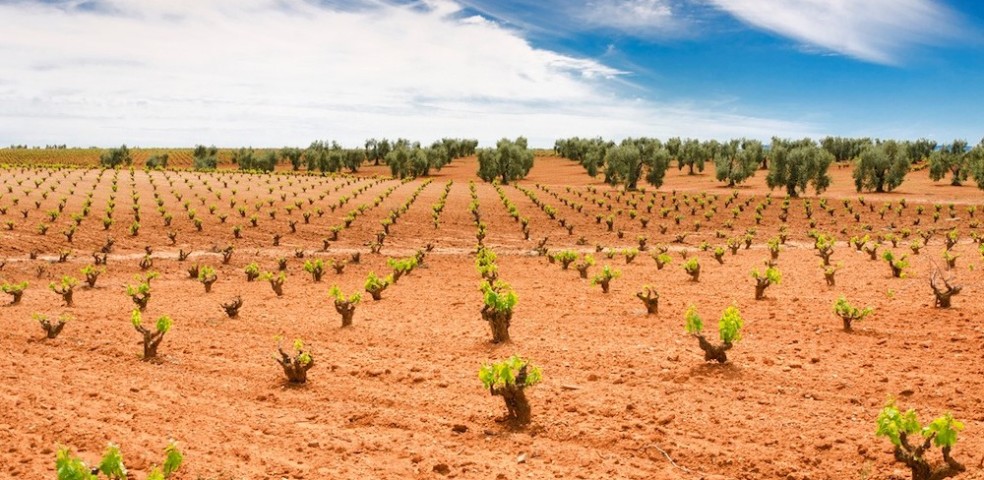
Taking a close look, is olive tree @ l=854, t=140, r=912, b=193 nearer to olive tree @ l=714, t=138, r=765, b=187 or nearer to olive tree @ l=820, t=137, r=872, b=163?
olive tree @ l=714, t=138, r=765, b=187

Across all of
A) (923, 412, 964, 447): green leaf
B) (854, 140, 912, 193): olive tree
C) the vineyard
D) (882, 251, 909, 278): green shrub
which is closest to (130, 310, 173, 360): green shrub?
the vineyard

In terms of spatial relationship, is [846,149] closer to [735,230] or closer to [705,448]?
[735,230]

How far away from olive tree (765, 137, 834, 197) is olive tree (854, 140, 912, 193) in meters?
5.97

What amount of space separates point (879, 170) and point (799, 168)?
13.2 m

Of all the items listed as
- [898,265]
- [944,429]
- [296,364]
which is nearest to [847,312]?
[944,429]

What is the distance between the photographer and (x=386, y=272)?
3002 cm

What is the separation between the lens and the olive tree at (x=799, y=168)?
69875 mm

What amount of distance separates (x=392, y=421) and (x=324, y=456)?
1384mm

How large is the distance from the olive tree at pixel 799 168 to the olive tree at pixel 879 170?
597cm

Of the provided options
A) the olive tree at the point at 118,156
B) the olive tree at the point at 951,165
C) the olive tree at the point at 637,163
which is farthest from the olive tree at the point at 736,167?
the olive tree at the point at 118,156

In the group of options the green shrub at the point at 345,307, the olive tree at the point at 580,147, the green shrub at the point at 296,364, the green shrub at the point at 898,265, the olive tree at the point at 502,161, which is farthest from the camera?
the olive tree at the point at 580,147

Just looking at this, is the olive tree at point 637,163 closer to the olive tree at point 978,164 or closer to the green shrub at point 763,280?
the olive tree at point 978,164

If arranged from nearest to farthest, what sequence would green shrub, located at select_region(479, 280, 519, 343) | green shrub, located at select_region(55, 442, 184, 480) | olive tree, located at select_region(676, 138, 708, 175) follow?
green shrub, located at select_region(55, 442, 184, 480)
green shrub, located at select_region(479, 280, 519, 343)
olive tree, located at select_region(676, 138, 708, 175)

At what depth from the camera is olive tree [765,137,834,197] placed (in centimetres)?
6988
